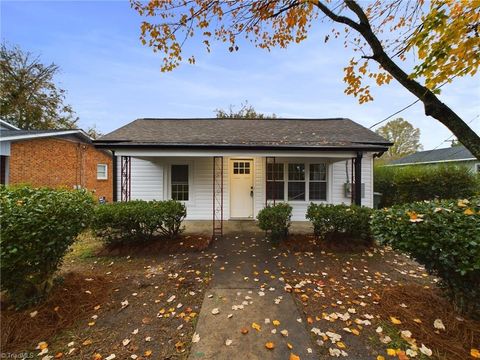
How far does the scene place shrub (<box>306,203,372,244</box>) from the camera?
5.31 metres

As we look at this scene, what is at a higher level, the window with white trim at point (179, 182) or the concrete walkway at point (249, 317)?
the window with white trim at point (179, 182)

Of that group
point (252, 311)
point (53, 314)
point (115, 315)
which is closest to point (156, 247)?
point (115, 315)

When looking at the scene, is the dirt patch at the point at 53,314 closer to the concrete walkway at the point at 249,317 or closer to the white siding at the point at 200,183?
the concrete walkway at the point at 249,317

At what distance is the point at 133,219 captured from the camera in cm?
508

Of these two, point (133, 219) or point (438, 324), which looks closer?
point (438, 324)

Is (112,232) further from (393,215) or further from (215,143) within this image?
(393,215)

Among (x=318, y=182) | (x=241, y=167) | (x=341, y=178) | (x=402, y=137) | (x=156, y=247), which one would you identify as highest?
(x=402, y=137)

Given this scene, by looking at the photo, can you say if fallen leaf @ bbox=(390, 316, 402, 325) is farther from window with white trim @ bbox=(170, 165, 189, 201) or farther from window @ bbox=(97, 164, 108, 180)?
window @ bbox=(97, 164, 108, 180)

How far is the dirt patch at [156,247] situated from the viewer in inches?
202

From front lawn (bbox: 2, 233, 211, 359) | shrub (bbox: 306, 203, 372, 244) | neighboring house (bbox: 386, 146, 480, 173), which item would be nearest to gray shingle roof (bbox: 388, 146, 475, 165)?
neighboring house (bbox: 386, 146, 480, 173)

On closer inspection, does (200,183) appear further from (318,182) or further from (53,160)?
(53,160)

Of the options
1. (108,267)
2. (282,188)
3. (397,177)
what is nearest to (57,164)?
(108,267)

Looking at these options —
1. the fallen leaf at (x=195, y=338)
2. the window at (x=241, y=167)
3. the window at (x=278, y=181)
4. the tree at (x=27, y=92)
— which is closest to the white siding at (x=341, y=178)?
the window at (x=278, y=181)

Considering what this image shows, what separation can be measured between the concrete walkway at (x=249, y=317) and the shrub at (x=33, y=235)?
2161mm
